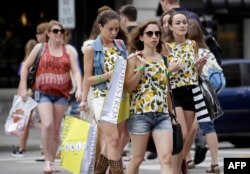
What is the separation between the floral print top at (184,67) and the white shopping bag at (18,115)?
4.51 meters

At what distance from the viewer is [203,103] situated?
10586 mm

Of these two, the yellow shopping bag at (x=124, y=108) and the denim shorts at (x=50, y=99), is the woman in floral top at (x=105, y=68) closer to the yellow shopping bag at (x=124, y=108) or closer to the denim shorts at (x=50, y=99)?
the yellow shopping bag at (x=124, y=108)

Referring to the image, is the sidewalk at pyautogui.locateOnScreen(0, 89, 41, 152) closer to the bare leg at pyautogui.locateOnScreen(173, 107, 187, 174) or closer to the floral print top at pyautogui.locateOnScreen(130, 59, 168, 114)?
the bare leg at pyautogui.locateOnScreen(173, 107, 187, 174)

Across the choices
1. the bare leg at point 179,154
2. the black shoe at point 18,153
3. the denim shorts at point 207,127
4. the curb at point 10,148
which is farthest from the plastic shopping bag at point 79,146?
the curb at point 10,148

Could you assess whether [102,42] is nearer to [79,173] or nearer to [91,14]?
[79,173]

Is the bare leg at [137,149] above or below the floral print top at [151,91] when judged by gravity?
below

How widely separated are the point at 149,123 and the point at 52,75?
316cm

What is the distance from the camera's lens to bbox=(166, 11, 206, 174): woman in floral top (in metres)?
10.3

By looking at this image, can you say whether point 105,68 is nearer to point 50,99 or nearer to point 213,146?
point 50,99

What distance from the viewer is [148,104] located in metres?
8.92

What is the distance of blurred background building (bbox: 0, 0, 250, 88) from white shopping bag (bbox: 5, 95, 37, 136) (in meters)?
6.43

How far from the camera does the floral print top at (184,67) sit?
1027cm

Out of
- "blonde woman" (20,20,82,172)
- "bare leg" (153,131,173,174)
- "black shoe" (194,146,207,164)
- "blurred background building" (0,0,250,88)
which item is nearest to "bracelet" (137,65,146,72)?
"bare leg" (153,131,173,174)

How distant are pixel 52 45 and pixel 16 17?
2551 cm
